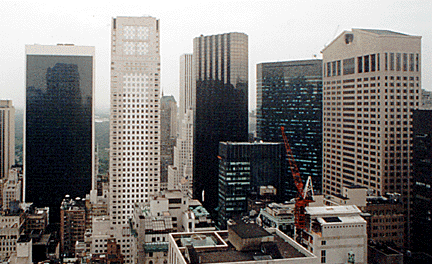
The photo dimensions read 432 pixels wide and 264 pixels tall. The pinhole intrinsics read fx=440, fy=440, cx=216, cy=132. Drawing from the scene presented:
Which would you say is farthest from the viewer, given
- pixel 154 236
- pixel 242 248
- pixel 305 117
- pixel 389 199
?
pixel 305 117

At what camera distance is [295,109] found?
4875 centimetres

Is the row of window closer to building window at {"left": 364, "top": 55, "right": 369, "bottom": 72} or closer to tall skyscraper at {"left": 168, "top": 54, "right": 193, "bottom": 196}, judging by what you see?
building window at {"left": 364, "top": 55, "right": 369, "bottom": 72}

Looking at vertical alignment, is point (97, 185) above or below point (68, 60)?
below

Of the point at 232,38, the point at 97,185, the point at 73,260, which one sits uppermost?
the point at 232,38

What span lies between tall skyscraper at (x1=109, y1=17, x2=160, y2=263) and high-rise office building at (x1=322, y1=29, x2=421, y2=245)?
14.5m

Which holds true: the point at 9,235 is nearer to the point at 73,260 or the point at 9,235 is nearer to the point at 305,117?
the point at 73,260

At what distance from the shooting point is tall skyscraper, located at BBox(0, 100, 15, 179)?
125 feet

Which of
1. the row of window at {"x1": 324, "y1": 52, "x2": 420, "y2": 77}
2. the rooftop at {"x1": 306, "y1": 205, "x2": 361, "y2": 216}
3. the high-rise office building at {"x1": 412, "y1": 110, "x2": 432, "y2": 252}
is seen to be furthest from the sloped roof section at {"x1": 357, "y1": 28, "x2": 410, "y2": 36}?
the rooftop at {"x1": 306, "y1": 205, "x2": 361, "y2": 216}

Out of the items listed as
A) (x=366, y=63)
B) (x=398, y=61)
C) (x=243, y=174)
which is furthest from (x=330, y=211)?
(x=243, y=174)

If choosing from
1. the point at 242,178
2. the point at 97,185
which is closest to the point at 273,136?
the point at 242,178

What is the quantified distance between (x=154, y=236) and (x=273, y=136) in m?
30.5

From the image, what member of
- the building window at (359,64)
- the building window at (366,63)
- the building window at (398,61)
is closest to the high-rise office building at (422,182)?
the building window at (398,61)

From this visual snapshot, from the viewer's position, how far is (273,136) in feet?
164

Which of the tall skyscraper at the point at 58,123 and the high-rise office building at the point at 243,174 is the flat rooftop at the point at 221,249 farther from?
the tall skyscraper at the point at 58,123
